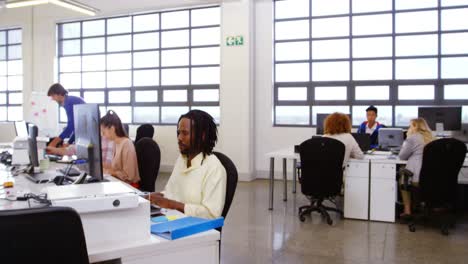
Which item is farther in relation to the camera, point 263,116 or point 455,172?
point 263,116

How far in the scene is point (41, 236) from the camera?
105 cm

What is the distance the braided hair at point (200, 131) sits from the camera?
2.06m

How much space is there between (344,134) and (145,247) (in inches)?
133

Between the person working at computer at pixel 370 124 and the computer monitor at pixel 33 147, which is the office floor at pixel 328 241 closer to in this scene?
the computer monitor at pixel 33 147

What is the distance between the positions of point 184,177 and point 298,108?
5129 mm

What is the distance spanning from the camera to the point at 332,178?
162 inches

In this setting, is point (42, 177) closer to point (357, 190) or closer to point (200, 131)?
point (200, 131)

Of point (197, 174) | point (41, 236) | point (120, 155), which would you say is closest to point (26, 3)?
point (120, 155)

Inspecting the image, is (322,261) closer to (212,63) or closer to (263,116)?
(263,116)

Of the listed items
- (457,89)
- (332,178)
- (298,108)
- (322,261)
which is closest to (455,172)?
(332,178)

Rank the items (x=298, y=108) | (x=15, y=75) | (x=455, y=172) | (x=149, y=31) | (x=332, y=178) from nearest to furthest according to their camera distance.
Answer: (x=455, y=172) → (x=332, y=178) → (x=298, y=108) → (x=149, y=31) → (x=15, y=75)

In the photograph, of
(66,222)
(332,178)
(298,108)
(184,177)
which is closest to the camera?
(66,222)

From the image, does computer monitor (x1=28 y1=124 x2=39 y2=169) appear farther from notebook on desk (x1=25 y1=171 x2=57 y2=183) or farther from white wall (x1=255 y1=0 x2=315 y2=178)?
white wall (x1=255 y1=0 x2=315 y2=178)

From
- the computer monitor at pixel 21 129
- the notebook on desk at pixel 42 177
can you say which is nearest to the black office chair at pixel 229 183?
the notebook on desk at pixel 42 177
